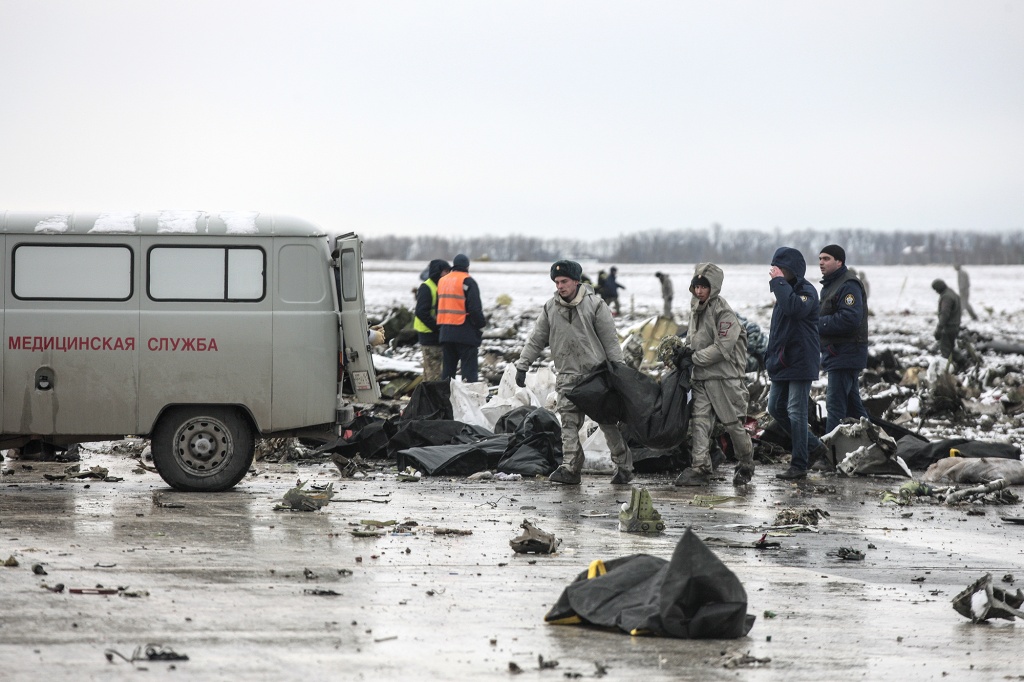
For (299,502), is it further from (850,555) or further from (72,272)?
(850,555)

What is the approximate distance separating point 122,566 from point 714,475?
21.5 ft

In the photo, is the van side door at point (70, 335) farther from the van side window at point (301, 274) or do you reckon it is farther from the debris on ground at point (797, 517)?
the debris on ground at point (797, 517)

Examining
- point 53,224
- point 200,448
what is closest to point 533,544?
point 200,448

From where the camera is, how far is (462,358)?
15.1 metres

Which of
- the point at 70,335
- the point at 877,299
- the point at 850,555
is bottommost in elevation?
the point at 850,555

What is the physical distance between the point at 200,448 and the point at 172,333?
101cm

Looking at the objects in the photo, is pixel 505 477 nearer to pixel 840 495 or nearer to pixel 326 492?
pixel 326 492

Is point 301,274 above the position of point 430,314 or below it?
above

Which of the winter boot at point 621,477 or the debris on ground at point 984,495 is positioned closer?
the debris on ground at point 984,495

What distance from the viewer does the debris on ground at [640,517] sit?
830cm

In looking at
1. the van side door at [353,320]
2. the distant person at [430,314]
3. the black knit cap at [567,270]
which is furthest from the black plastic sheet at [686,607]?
the distant person at [430,314]

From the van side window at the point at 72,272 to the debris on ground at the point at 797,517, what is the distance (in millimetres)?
5519

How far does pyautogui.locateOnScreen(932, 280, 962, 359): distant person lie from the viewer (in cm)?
1956

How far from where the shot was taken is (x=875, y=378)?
19.9 metres
